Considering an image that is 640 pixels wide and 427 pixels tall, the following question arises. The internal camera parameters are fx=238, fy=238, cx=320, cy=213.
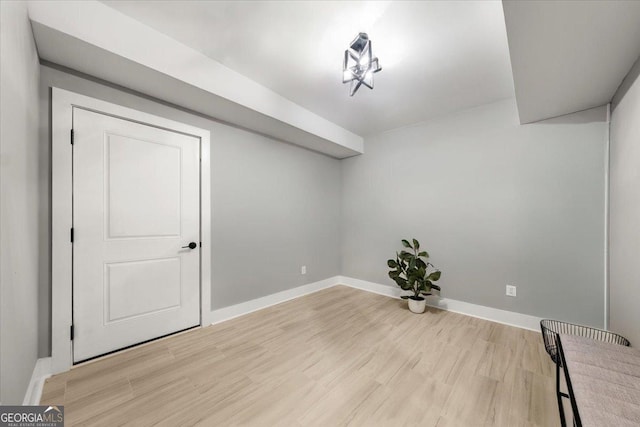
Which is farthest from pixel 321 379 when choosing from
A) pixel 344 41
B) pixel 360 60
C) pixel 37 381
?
pixel 344 41

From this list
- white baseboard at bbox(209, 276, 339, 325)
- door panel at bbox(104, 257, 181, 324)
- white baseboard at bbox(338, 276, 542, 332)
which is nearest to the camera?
door panel at bbox(104, 257, 181, 324)

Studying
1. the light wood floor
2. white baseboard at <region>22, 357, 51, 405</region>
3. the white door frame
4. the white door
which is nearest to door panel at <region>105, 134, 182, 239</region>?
the white door

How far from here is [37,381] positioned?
161cm

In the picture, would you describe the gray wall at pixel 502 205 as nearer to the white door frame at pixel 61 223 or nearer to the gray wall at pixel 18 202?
the white door frame at pixel 61 223

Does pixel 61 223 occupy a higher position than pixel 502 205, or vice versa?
pixel 502 205

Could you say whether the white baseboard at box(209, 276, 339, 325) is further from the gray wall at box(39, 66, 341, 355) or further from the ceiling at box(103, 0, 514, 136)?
the ceiling at box(103, 0, 514, 136)

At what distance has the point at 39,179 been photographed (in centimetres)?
170

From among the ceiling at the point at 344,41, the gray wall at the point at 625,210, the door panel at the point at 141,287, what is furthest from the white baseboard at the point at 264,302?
the gray wall at the point at 625,210

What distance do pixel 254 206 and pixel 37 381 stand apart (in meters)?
2.16

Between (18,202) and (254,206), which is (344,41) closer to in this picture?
(254,206)

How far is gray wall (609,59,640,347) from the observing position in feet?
5.12

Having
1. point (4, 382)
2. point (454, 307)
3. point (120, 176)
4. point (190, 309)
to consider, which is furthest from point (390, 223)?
point (4, 382)

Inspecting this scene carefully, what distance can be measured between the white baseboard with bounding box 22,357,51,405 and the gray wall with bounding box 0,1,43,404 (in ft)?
0.28

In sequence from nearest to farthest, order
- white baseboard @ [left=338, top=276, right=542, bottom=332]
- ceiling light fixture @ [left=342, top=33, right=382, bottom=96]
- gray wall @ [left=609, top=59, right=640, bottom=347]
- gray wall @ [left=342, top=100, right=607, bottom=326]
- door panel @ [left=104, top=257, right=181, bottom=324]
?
gray wall @ [left=609, top=59, right=640, bottom=347] < ceiling light fixture @ [left=342, top=33, right=382, bottom=96] < door panel @ [left=104, top=257, right=181, bottom=324] < gray wall @ [left=342, top=100, right=607, bottom=326] < white baseboard @ [left=338, top=276, right=542, bottom=332]
